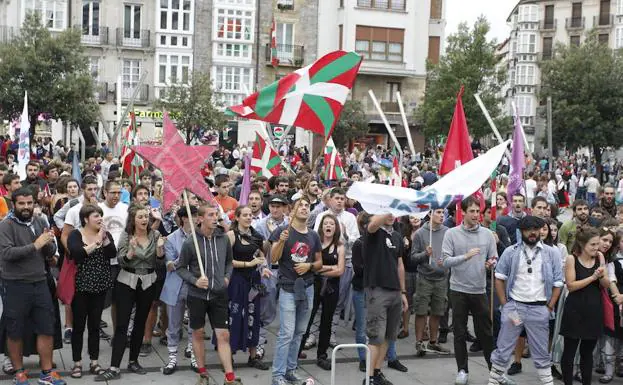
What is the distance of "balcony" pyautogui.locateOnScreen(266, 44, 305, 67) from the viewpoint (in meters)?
48.4

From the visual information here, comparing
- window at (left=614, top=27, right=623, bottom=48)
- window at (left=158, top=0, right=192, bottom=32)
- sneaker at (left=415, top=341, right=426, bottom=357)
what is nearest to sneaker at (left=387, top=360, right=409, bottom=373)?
sneaker at (left=415, top=341, right=426, bottom=357)

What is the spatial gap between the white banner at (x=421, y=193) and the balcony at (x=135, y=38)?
40781 mm

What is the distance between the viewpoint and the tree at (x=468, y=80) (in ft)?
129

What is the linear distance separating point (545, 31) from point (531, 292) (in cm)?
6862

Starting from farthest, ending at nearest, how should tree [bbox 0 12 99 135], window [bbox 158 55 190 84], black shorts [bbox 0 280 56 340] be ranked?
1. window [bbox 158 55 190 84]
2. tree [bbox 0 12 99 135]
3. black shorts [bbox 0 280 56 340]

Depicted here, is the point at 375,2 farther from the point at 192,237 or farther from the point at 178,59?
the point at 192,237

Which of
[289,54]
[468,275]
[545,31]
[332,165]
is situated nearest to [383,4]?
[289,54]

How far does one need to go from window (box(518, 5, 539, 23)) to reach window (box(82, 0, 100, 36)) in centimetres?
4198

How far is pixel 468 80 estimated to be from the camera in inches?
1544

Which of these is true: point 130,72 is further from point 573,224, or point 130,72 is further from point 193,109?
point 573,224

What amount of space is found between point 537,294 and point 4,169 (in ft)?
27.7

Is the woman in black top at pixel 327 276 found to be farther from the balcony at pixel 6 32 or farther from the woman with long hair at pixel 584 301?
the balcony at pixel 6 32

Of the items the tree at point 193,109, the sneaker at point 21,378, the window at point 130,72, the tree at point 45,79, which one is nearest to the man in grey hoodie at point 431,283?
the sneaker at point 21,378

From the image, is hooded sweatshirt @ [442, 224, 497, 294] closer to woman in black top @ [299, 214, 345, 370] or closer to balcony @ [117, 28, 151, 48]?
woman in black top @ [299, 214, 345, 370]
